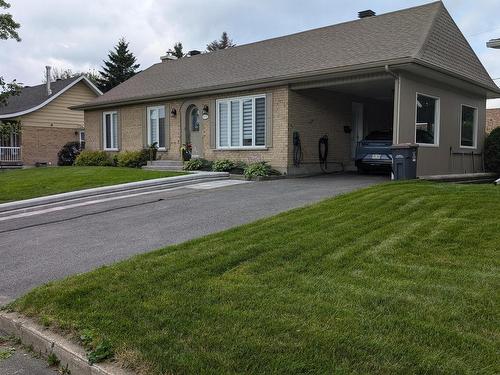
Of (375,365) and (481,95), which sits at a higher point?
(481,95)

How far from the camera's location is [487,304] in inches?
157

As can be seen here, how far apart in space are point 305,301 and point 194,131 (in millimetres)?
15147

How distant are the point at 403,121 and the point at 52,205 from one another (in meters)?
9.45

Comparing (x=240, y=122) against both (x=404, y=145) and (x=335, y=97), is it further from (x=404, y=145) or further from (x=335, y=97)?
(x=404, y=145)

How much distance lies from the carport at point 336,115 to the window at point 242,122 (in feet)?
3.99

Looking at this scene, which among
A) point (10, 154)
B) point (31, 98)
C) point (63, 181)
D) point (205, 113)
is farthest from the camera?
point (31, 98)

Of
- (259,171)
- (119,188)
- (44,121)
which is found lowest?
(119,188)

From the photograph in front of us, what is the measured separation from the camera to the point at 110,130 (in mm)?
22703

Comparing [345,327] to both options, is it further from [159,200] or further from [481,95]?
[481,95]

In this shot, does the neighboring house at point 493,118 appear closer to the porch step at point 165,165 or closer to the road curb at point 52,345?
the porch step at point 165,165

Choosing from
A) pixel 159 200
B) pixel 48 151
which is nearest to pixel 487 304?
pixel 159 200

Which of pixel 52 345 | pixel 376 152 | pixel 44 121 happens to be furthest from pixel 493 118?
pixel 52 345

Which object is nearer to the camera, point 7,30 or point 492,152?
point 7,30

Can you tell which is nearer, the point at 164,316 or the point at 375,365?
the point at 375,365
